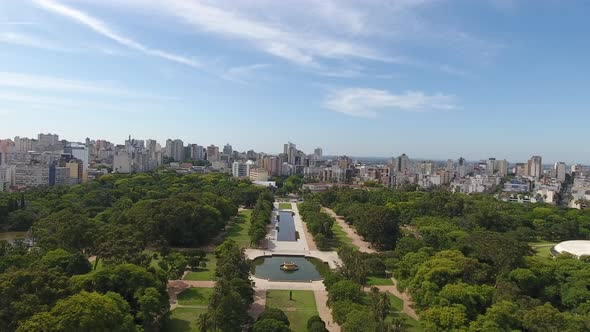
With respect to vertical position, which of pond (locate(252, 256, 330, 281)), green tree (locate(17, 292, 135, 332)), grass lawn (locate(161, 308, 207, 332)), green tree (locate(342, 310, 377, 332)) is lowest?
pond (locate(252, 256, 330, 281))

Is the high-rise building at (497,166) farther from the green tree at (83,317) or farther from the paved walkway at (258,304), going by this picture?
the green tree at (83,317)

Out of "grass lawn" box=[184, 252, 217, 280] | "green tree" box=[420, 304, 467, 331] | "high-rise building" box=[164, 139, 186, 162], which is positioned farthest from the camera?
"high-rise building" box=[164, 139, 186, 162]

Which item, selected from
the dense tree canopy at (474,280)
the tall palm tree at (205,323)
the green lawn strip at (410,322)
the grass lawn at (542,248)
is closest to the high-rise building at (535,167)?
the grass lawn at (542,248)

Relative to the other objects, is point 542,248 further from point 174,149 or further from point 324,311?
point 174,149

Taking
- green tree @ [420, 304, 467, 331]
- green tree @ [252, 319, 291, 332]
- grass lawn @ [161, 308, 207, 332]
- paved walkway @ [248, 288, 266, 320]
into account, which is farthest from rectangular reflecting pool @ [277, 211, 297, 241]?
green tree @ [252, 319, 291, 332]

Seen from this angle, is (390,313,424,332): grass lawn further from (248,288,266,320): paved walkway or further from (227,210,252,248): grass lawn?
(227,210,252,248): grass lawn

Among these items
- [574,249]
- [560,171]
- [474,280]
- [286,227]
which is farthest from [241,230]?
[560,171]
